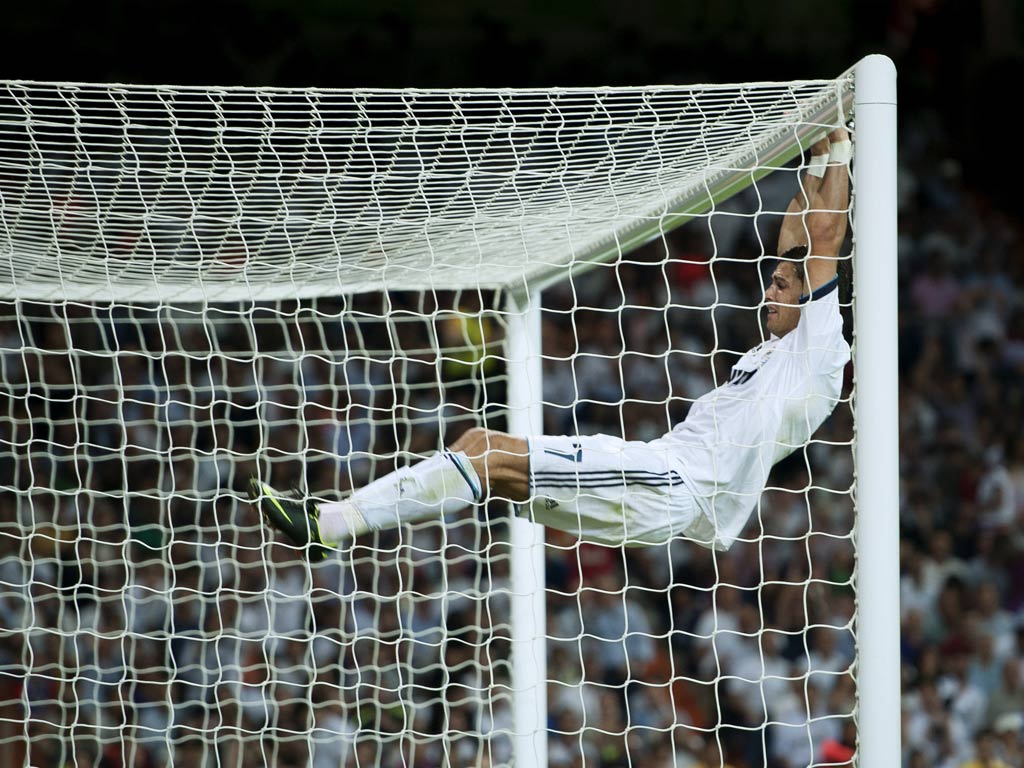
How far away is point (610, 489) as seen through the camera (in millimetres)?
3529

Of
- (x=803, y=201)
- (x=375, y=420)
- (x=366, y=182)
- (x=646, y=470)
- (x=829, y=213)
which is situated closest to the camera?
(x=829, y=213)

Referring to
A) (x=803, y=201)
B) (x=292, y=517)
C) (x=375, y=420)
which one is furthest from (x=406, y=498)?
(x=375, y=420)

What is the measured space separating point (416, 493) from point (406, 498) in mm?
33

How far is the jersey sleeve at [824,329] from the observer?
11.1ft

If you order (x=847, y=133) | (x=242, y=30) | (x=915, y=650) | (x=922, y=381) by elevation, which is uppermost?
(x=242, y=30)

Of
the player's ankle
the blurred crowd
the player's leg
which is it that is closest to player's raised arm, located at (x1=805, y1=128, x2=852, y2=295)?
the player's leg

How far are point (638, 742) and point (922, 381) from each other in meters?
3.31

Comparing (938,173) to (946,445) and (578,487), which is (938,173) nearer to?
(946,445)

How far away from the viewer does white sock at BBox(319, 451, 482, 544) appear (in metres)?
3.54

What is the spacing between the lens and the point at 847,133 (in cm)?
321

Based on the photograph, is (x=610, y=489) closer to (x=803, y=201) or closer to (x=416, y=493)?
(x=416, y=493)

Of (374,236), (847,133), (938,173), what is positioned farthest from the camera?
(938,173)

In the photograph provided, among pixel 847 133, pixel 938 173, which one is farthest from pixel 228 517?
pixel 938 173

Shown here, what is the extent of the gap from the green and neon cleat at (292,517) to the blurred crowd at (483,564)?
1927 millimetres
